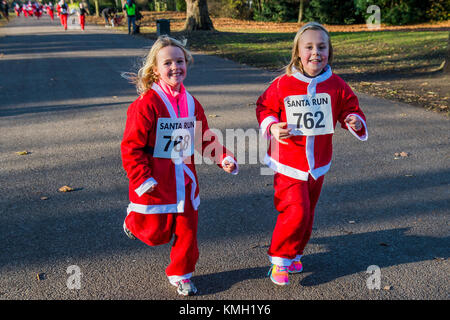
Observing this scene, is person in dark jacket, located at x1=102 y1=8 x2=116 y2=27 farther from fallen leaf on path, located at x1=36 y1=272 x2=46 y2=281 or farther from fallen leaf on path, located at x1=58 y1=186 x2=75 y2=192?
fallen leaf on path, located at x1=36 y1=272 x2=46 y2=281

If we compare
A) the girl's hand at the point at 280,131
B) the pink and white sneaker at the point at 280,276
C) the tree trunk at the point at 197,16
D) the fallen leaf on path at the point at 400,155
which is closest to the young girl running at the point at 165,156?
the girl's hand at the point at 280,131

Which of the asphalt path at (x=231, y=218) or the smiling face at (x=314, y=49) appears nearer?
the smiling face at (x=314, y=49)

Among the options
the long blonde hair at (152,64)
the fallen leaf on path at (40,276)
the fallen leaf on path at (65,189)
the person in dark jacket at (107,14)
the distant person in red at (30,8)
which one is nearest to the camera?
the long blonde hair at (152,64)

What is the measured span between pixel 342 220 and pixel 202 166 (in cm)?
203

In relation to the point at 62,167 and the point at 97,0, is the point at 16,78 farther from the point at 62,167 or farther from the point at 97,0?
the point at 97,0

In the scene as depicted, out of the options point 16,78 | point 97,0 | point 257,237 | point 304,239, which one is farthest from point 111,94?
point 97,0

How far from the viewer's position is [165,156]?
9.69 feet

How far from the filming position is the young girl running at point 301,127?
3.07 m

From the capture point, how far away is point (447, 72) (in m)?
10.8

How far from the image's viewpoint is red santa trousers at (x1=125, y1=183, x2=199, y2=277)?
299cm

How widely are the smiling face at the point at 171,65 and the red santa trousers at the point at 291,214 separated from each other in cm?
91

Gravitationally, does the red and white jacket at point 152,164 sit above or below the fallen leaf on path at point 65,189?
above

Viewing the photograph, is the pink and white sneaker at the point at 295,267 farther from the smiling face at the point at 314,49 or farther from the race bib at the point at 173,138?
the smiling face at the point at 314,49

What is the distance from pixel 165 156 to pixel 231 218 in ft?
4.99
